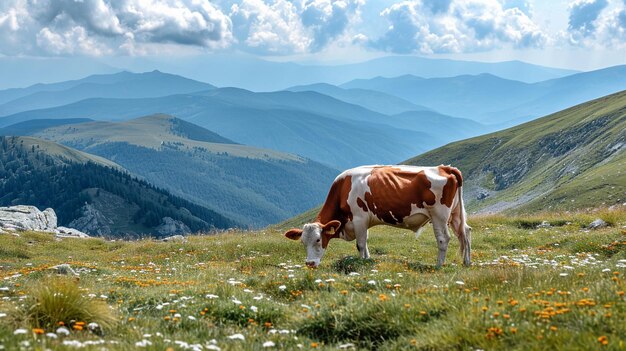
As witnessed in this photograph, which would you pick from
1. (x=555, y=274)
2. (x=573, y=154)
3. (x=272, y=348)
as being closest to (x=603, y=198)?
(x=573, y=154)

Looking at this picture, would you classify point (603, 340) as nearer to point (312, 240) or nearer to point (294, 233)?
point (312, 240)

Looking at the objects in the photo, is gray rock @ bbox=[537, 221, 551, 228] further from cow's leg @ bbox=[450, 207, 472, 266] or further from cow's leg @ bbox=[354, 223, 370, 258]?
cow's leg @ bbox=[354, 223, 370, 258]

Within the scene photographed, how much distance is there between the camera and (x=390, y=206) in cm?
1702

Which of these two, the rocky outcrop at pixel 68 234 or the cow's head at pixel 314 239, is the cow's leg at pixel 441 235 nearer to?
the cow's head at pixel 314 239

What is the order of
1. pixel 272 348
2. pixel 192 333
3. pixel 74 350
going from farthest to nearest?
pixel 192 333 → pixel 272 348 → pixel 74 350

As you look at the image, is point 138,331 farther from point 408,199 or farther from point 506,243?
point 506,243

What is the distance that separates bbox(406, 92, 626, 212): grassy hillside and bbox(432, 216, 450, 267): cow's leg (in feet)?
198

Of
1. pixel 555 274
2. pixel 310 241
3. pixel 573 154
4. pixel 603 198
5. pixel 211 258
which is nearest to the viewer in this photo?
pixel 555 274

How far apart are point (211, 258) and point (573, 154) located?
120520 mm

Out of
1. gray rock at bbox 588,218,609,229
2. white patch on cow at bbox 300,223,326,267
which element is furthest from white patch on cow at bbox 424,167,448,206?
gray rock at bbox 588,218,609,229

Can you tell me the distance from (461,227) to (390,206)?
2511 millimetres

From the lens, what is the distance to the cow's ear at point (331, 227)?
55.4 feet

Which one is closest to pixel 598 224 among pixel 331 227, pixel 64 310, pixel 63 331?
pixel 331 227

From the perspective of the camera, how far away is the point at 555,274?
10.1 m
